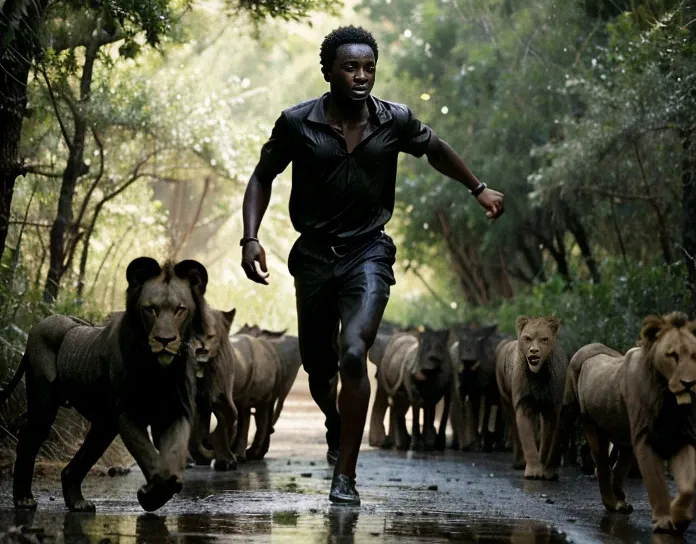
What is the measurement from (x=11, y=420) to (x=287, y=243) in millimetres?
31655

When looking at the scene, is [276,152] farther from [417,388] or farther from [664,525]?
[417,388]

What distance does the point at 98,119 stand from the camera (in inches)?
720

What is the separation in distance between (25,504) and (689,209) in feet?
29.2

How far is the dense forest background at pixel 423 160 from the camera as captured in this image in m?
14.4

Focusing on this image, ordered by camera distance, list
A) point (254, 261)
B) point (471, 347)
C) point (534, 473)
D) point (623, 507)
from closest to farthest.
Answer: point (254, 261) → point (623, 507) → point (534, 473) → point (471, 347)

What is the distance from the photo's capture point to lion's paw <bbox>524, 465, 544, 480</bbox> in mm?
13742

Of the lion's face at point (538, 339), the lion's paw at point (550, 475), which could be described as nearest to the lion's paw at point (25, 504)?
the lion's paw at point (550, 475)

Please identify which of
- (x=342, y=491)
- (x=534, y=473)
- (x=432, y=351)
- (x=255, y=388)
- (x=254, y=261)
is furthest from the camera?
(x=432, y=351)

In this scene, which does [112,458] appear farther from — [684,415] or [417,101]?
[417,101]

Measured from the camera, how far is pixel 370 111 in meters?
9.87

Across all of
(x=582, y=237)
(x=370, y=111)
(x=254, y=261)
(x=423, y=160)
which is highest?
(x=423, y=160)

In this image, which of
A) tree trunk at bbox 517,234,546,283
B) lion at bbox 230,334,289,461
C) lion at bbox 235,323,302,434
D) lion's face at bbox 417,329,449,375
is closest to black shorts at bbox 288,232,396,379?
lion at bbox 230,334,289,461

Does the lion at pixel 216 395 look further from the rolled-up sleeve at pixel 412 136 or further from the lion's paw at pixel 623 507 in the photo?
the lion's paw at pixel 623 507

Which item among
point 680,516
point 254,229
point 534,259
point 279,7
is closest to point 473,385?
point 279,7
